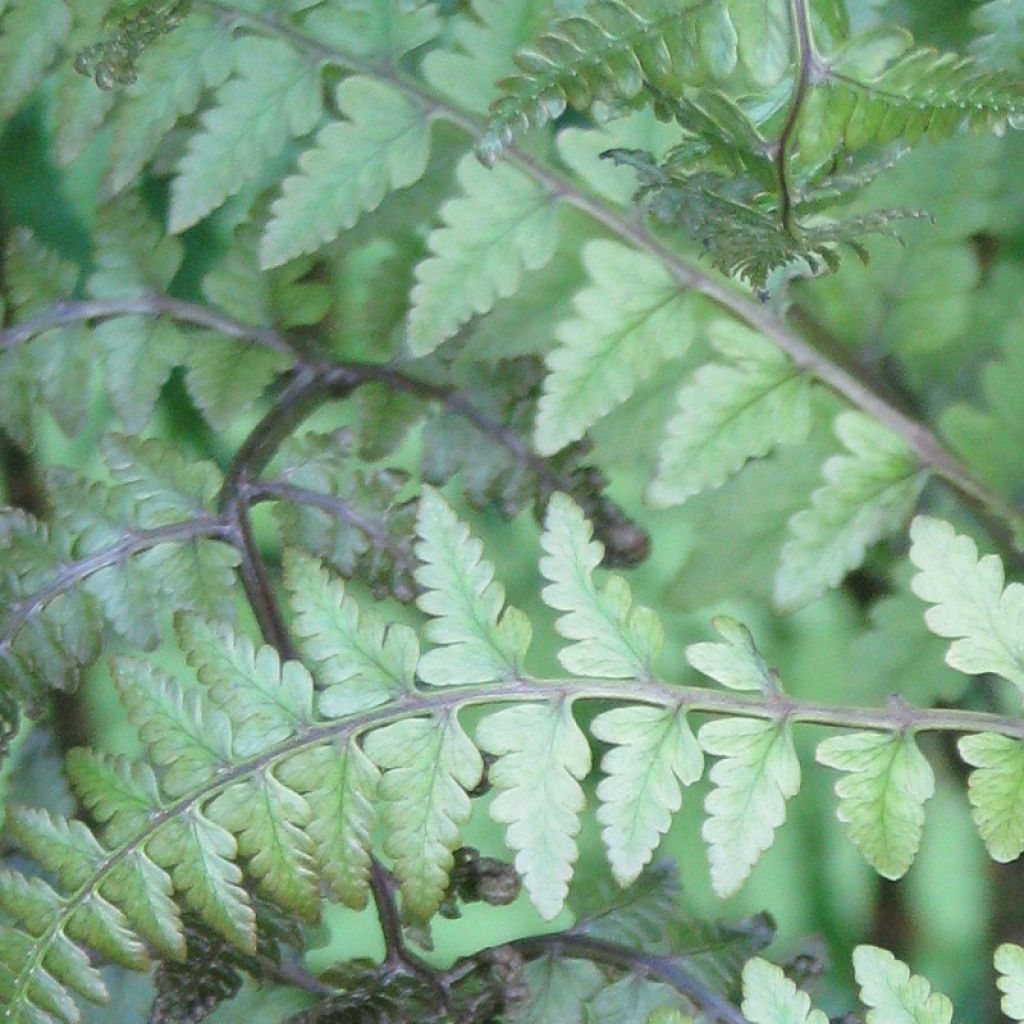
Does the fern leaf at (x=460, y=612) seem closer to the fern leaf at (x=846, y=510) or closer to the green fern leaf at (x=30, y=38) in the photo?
the fern leaf at (x=846, y=510)

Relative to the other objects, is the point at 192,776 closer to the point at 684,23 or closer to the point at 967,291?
the point at 684,23

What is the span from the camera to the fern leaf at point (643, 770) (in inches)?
24.5

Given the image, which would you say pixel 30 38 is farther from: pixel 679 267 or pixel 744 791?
pixel 744 791

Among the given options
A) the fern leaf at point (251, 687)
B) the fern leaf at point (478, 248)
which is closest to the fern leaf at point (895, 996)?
the fern leaf at point (251, 687)

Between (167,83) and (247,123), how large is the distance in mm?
66

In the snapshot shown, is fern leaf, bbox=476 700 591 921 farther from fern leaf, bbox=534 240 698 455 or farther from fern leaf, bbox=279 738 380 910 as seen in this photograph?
fern leaf, bbox=534 240 698 455

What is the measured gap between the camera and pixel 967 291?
2.79 ft

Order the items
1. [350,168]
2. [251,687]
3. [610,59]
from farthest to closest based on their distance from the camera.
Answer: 1. [350,168]
2. [251,687]
3. [610,59]

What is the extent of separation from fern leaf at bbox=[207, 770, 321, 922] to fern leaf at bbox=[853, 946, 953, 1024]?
31 cm

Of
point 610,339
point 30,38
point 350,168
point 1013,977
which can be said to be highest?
point 30,38

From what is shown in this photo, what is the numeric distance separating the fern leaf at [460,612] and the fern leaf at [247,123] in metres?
0.29

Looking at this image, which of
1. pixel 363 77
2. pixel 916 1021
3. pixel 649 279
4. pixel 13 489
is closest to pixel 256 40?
pixel 363 77

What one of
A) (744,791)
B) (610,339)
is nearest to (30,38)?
(610,339)

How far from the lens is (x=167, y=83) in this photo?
0.80m
